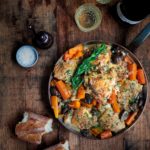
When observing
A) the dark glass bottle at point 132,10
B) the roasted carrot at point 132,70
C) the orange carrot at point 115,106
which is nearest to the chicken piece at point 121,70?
the roasted carrot at point 132,70

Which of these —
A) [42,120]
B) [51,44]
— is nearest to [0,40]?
[51,44]

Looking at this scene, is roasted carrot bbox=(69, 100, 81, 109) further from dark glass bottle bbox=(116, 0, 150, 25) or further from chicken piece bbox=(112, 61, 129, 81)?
dark glass bottle bbox=(116, 0, 150, 25)

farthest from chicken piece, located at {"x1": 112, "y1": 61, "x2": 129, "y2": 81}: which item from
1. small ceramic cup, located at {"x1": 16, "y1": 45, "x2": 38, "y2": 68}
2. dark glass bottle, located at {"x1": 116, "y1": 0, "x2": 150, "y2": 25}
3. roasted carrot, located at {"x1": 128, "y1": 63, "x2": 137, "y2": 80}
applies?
small ceramic cup, located at {"x1": 16, "y1": 45, "x2": 38, "y2": 68}

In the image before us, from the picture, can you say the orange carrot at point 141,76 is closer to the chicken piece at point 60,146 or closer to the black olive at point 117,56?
the black olive at point 117,56

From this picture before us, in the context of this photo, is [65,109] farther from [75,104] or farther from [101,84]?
[101,84]

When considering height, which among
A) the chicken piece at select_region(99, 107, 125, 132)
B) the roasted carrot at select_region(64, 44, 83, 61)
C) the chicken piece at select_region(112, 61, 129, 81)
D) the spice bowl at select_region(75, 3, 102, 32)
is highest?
the spice bowl at select_region(75, 3, 102, 32)

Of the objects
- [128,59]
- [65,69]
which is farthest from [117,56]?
[65,69]

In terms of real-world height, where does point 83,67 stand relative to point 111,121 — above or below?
above
